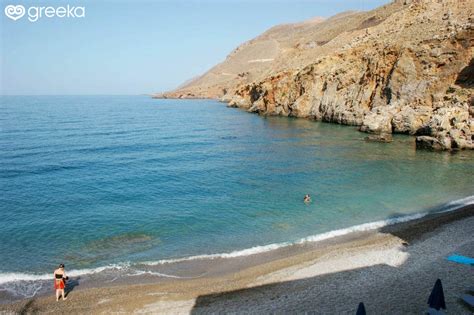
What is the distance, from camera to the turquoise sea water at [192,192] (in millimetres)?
20297

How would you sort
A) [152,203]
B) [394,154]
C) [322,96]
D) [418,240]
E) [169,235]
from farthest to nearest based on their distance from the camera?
[322,96], [394,154], [152,203], [169,235], [418,240]

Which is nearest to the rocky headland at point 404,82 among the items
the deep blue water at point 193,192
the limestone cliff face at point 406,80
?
the limestone cliff face at point 406,80

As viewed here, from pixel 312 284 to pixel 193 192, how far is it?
613 inches

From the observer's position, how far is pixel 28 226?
2220cm

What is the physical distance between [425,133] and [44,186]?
139 feet

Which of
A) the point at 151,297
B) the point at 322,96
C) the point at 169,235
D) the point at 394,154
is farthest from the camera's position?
the point at 322,96

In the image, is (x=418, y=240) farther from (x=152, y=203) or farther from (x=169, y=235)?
(x=152, y=203)

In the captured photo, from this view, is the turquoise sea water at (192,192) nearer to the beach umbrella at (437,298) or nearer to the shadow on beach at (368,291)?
the shadow on beach at (368,291)

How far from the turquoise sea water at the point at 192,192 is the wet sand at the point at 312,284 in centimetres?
262

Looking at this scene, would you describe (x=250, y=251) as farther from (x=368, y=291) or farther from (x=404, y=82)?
(x=404, y=82)

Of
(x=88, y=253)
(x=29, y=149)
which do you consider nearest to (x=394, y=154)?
(x=88, y=253)

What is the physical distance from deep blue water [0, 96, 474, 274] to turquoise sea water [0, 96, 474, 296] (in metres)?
0.08

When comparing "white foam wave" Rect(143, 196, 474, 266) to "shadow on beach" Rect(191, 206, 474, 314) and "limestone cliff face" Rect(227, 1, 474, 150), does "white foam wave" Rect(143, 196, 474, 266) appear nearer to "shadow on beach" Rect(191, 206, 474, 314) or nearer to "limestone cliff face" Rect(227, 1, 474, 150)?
"shadow on beach" Rect(191, 206, 474, 314)

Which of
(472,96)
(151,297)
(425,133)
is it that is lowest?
(151,297)
